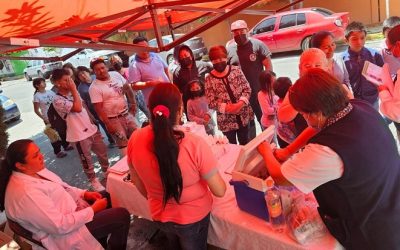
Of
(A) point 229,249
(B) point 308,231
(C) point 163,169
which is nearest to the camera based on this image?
(B) point 308,231

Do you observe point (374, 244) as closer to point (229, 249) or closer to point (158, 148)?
point (229, 249)

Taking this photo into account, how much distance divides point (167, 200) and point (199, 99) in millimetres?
1976

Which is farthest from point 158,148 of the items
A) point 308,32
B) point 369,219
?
point 308,32

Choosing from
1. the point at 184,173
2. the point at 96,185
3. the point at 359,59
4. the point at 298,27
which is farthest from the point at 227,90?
the point at 298,27

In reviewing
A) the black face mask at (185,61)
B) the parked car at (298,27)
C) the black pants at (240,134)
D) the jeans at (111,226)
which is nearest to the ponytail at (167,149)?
the jeans at (111,226)

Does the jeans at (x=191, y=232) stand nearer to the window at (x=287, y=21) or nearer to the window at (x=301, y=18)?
the window at (x=301, y=18)

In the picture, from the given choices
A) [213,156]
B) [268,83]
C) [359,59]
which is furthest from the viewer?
[359,59]

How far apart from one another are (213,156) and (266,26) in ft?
33.9

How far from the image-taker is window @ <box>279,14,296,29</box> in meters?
10.4

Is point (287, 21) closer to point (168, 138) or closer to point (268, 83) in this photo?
point (268, 83)

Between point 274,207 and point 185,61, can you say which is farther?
point 185,61

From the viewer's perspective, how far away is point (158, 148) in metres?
1.64

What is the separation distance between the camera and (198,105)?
367cm

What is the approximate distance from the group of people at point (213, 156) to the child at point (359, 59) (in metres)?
0.01
